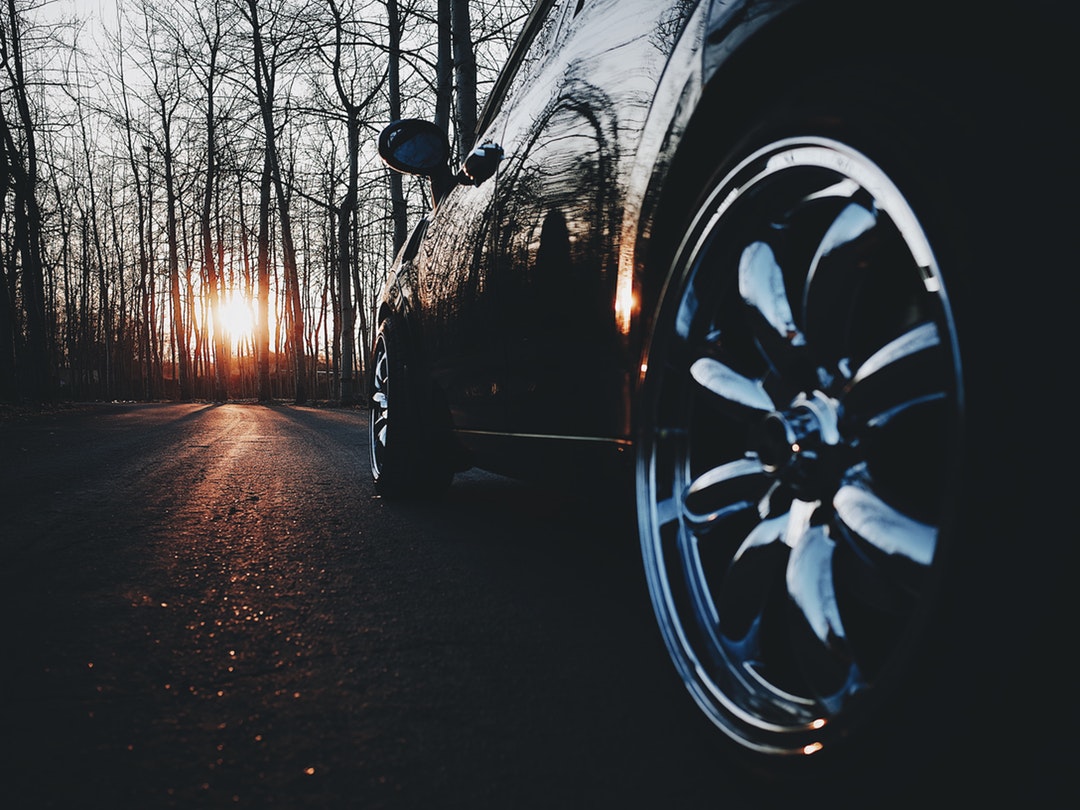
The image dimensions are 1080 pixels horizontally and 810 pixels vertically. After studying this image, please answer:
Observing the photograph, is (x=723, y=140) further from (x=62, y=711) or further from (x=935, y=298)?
(x=62, y=711)

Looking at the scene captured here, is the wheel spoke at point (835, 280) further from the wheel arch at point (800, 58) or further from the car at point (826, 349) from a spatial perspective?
the wheel arch at point (800, 58)

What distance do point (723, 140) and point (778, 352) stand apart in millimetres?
437

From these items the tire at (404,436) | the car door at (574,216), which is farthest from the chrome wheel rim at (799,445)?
the tire at (404,436)

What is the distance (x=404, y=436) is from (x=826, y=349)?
2.66 m

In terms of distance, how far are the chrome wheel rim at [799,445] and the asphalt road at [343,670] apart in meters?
0.15

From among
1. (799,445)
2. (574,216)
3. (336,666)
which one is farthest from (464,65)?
(799,445)

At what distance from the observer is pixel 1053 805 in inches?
35.8

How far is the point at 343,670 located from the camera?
1616mm

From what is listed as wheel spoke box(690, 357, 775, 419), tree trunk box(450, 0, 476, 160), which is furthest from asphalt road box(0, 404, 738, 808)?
tree trunk box(450, 0, 476, 160)

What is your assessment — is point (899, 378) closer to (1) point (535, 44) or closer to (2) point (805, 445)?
(2) point (805, 445)

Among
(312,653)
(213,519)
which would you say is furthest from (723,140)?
(213,519)

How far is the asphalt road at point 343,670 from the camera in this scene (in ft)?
3.84

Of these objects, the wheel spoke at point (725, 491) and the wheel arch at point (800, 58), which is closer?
the wheel arch at point (800, 58)

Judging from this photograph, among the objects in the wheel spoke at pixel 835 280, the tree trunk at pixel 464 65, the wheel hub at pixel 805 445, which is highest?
the tree trunk at pixel 464 65
